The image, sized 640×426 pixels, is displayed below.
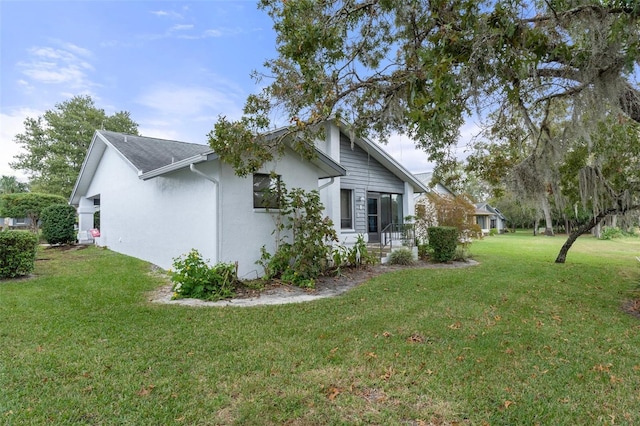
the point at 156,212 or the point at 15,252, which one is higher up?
the point at 156,212

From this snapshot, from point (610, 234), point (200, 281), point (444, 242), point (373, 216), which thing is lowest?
point (200, 281)

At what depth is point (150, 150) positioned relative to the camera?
526 inches

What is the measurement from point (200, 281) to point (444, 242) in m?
8.54

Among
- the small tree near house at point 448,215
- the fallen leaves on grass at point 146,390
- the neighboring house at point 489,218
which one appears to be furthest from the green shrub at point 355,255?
the neighboring house at point 489,218

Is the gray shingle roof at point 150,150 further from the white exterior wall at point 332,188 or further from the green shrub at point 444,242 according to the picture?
the green shrub at point 444,242

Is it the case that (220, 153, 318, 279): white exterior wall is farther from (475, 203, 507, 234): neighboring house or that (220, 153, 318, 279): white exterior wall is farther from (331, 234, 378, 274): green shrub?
(475, 203, 507, 234): neighboring house

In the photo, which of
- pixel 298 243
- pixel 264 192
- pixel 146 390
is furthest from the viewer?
pixel 264 192

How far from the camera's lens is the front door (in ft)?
44.5

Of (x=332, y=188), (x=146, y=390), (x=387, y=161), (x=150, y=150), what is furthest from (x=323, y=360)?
(x=150, y=150)

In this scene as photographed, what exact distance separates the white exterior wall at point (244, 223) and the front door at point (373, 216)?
16.7 ft

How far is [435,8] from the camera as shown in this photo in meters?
4.83

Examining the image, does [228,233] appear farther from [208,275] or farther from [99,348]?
[99,348]

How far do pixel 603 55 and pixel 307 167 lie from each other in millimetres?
6767

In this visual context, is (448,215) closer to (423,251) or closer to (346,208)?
(423,251)
